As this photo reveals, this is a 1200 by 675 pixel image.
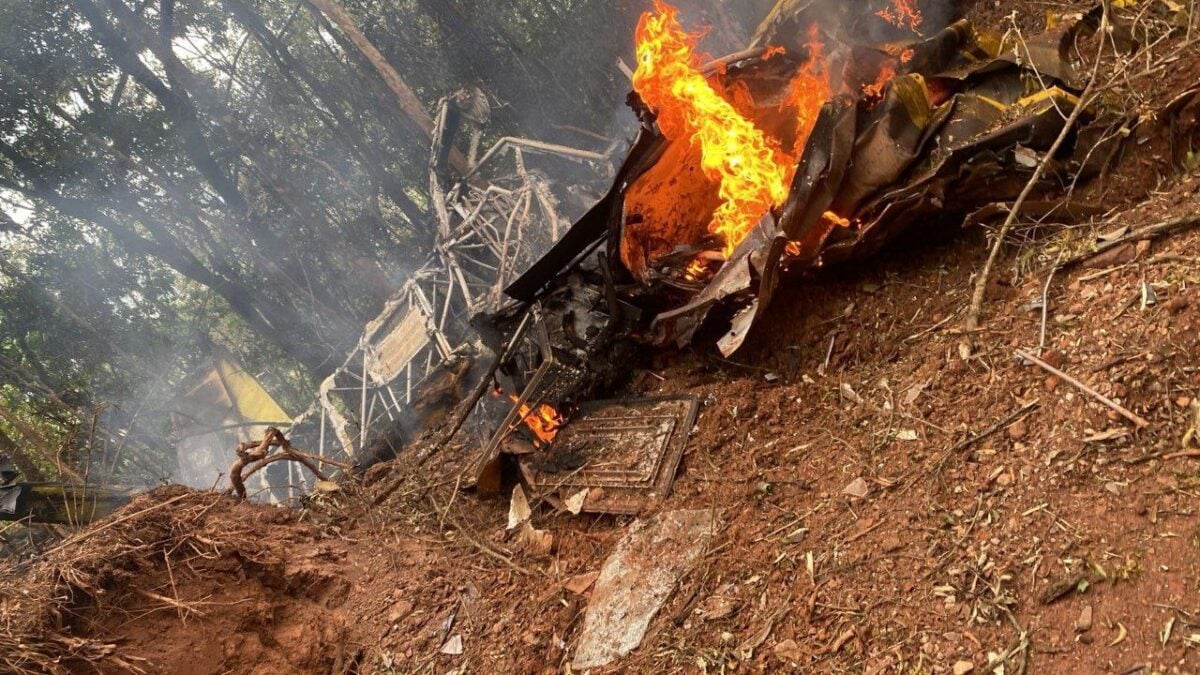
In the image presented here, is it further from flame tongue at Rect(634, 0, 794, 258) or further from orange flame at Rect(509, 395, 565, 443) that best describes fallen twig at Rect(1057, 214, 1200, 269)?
orange flame at Rect(509, 395, 565, 443)

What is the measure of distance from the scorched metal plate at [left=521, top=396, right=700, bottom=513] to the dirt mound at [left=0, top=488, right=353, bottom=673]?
83.2 inches

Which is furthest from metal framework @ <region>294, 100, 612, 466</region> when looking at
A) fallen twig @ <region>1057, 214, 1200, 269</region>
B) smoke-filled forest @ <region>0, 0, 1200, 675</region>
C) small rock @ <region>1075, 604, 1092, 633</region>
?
small rock @ <region>1075, 604, 1092, 633</region>

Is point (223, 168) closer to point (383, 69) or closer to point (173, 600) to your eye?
point (383, 69)

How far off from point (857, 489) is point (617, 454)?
2029mm

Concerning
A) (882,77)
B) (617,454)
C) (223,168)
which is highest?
(223,168)

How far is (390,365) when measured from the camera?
10.3m

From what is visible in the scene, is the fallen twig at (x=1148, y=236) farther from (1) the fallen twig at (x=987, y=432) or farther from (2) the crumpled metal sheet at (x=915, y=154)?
(1) the fallen twig at (x=987, y=432)

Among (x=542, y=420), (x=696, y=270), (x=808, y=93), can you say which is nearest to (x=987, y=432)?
(x=696, y=270)

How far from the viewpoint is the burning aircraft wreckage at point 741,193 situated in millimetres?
4531

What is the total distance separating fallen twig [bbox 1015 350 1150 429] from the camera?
297 cm

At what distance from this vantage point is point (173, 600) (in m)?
4.34

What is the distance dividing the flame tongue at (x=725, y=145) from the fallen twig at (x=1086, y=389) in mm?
2523

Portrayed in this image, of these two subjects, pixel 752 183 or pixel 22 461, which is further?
pixel 22 461

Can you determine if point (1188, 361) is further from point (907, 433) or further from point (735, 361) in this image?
point (735, 361)
